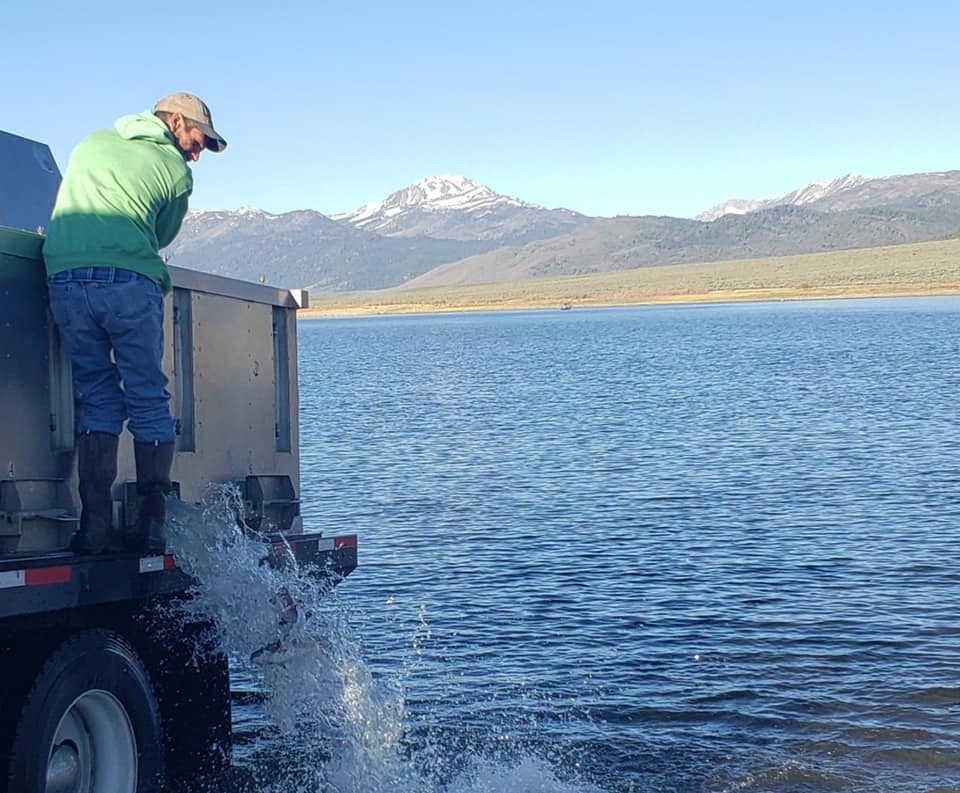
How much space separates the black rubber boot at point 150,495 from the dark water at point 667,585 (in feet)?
8.38

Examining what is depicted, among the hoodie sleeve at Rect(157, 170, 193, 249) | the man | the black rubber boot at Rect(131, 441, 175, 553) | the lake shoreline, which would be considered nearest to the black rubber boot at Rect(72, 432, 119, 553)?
the man

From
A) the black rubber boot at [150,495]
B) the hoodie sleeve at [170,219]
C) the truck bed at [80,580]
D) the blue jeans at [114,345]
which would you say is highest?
the hoodie sleeve at [170,219]

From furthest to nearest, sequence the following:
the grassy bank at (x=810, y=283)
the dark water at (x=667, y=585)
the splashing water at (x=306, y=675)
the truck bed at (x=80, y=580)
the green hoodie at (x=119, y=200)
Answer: the grassy bank at (x=810, y=283)
the dark water at (x=667, y=585)
the splashing water at (x=306, y=675)
the green hoodie at (x=119, y=200)
the truck bed at (x=80, y=580)

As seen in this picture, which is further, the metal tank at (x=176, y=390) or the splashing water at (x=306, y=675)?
the splashing water at (x=306, y=675)

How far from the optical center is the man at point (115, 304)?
17.5 feet

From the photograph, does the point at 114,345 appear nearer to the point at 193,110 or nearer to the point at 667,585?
the point at 193,110

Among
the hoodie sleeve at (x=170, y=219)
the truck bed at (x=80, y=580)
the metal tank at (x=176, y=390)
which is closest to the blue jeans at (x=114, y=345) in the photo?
the metal tank at (x=176, y=390)

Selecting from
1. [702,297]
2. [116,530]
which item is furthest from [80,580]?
[702,297]

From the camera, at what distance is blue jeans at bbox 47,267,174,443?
5.31 m

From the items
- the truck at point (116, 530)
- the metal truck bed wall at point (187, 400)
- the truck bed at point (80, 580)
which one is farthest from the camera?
the metal truck bed wall at point (187, 400)

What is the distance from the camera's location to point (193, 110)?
5762 mm

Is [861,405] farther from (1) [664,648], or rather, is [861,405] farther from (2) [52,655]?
(2) [52,655]

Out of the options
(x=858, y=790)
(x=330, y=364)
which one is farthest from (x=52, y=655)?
(x=330, y=364)

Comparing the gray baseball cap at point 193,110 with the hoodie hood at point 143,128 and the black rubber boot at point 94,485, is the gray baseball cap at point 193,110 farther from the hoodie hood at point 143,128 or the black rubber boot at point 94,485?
the black rubber boot at point 94,485
